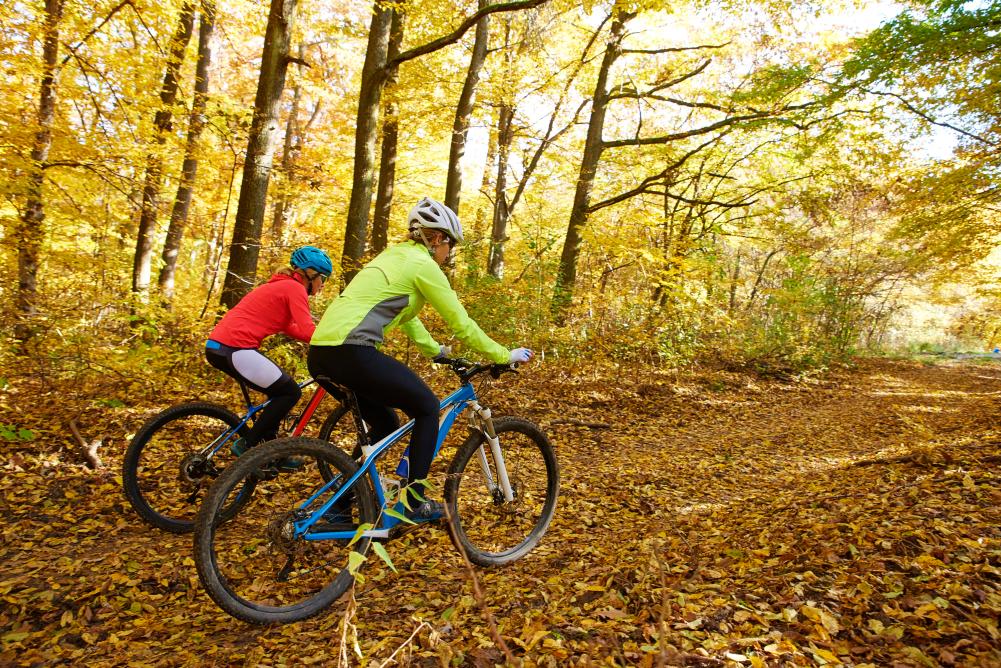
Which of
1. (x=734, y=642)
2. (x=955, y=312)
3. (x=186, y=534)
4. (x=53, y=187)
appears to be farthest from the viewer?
(x=955, y=312)

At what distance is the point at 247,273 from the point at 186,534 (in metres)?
4.21

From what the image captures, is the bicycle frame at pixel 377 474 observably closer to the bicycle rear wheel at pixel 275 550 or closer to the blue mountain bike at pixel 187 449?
the bicycle rear wheel at pixel 275 550

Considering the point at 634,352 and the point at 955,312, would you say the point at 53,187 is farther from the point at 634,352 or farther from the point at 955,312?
the point at 955,312

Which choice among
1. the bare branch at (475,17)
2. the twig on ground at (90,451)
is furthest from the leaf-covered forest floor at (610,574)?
the bare branch at (475,17)

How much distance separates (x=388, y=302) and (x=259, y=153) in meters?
5.17

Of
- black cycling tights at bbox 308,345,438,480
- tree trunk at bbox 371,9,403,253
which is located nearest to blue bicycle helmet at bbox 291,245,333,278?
black cycling tights at bbox 308,345,438,480

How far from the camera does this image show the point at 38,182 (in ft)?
21.3

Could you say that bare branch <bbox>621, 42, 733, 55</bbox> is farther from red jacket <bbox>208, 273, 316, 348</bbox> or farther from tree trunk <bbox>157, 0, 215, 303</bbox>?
red jacket <bbox>208, 273, 316, 348</bbox>

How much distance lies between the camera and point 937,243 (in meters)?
15.3

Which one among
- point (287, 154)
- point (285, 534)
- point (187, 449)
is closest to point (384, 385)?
point (285, 534)

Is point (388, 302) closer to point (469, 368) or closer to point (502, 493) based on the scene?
point (469, 368)

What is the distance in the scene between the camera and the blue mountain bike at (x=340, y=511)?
2822 millimetres

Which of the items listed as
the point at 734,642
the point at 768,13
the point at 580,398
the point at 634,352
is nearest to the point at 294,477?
the point at 734,642

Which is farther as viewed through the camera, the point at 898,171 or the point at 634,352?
the point at 898,171
